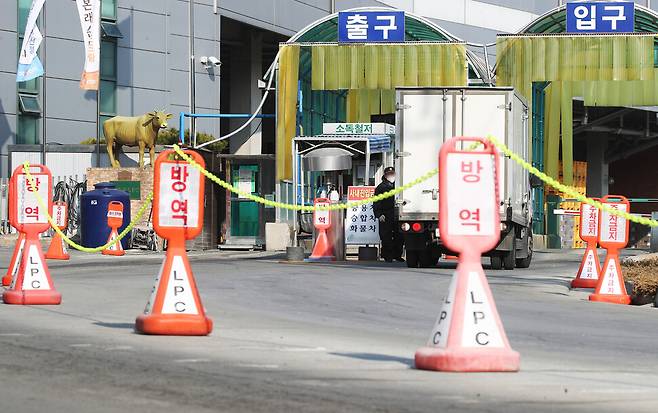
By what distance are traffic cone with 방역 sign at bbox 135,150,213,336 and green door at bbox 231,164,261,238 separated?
2527 cm

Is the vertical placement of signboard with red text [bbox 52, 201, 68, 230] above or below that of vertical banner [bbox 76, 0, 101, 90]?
below

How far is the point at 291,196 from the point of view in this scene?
1439 inches

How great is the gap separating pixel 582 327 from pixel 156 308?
472cm

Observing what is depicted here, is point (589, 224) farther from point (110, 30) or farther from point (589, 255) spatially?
point (110, 30)

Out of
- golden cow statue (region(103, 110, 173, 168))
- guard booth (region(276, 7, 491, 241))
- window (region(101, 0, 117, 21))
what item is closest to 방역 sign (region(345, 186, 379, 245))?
guard booth (region(276, 7, 491, 241))

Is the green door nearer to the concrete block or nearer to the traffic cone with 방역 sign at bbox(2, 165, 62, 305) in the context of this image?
the concrete block

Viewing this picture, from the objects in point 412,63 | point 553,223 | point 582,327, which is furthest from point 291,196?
point 582,327

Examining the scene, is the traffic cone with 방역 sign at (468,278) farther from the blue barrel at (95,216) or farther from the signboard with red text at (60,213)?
the blue barrel at (95,216)

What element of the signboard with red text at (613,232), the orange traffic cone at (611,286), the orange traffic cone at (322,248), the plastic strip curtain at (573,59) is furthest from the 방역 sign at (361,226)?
the orange traffic cone at (611,286)

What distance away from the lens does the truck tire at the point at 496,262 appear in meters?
25.0

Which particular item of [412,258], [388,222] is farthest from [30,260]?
[388,222]

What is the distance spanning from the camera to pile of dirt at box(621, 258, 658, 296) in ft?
57.6

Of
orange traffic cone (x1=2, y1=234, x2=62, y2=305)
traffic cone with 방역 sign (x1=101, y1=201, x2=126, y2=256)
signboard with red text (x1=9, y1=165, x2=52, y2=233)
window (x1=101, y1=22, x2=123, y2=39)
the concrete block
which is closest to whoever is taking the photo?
orange traffic cone (x1=2, y1=234, x2=62, y2=305)

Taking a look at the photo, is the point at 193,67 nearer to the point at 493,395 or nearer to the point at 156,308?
the point at 156,308
